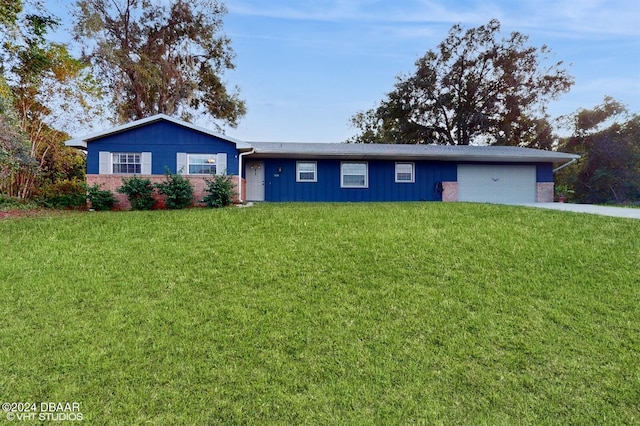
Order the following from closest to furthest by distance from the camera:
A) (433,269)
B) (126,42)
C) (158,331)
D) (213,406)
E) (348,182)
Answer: (213,406), (158,331), (433,269), (348,182), (126,42)

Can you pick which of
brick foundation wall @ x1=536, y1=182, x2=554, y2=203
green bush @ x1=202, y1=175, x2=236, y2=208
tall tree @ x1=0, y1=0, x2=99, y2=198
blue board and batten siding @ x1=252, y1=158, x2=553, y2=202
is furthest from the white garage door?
tall tree @ x1=0, y1=0, x2=99, y2=198

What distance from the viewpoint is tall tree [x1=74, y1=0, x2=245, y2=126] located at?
16.6 meters

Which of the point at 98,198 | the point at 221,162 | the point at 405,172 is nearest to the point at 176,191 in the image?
the point at 221,162

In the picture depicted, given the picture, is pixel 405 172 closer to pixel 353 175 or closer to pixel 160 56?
pixel 353 175

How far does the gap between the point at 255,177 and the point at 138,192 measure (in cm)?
469

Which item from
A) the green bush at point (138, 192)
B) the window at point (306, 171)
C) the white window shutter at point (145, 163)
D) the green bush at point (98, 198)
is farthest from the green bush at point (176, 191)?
the window at point (306, 171)

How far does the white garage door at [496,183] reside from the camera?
15.0m

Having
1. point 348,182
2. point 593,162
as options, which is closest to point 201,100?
point 348,182

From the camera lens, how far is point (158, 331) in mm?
3311

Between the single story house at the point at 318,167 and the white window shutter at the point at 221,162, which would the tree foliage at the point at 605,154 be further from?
the white window shutter at the point at 221,162

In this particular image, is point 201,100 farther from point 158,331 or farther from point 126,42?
point 158,331

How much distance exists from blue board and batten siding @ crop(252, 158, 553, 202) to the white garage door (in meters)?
0.72

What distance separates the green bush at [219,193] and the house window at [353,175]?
5257mm

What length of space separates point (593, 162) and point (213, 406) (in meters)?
25.8
